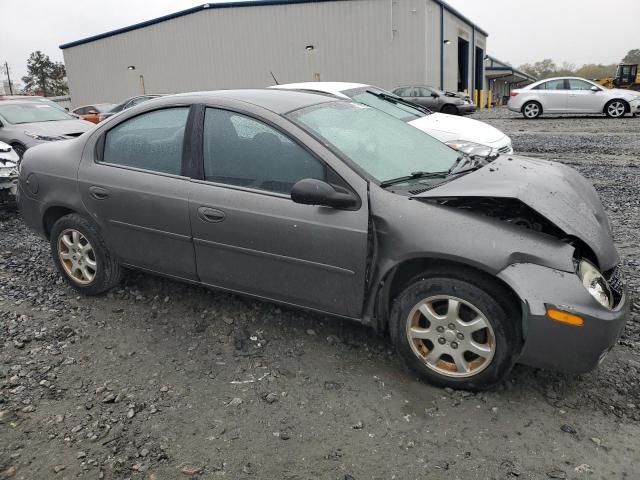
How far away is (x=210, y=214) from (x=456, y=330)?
5.29ft

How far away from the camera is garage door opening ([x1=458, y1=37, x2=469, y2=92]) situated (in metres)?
36.7

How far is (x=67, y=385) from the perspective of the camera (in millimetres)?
3025

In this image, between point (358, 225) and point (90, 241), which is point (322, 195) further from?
point (90, 241)

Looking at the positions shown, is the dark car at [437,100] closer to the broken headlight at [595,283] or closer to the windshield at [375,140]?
the windshield at [375,140]

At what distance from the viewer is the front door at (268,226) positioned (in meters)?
2.91

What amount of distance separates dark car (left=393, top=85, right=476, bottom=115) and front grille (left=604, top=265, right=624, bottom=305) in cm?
1916

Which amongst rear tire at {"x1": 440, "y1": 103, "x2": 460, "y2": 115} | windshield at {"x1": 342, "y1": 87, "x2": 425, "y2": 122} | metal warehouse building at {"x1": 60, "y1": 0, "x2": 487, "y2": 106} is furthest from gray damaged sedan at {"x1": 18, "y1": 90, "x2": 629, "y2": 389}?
metal warehouse building at {"x1": 60, "y1": 0, "x2": 487, "y2": 106}

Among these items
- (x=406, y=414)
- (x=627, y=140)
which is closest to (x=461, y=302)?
(x=406, y=414)

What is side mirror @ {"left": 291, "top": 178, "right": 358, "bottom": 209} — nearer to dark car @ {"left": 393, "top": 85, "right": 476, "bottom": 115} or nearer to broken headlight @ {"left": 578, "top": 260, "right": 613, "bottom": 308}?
broken headlight @ {"left": 578, "top": 260, "right": 613, "bottom": 308}

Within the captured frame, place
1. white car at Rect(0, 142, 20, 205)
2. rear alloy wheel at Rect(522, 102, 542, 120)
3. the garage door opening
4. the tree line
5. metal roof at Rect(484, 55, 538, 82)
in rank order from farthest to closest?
the tree line → metal roof at Rect(484, 55, 538, 82) → the garage door opening → rear alloy wheel at Rect(522, 102, 542, 120) → white car at Rect(0, 142, 20, 205)

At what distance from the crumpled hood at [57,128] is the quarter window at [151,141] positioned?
22.6 feet

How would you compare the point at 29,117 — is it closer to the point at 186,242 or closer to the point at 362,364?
the point at 186,242

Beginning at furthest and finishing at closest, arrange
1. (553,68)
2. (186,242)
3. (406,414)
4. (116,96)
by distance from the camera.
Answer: (553,68) → (116,96) → (186,242) → (406,414)

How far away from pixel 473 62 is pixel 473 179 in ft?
126
